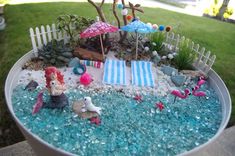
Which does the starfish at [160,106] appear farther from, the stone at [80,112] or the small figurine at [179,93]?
the stone at [80,112]

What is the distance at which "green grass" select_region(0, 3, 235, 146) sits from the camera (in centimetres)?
427

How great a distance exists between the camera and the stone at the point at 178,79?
133 inches

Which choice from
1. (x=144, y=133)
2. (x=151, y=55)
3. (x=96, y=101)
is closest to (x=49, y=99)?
(x=96, y=101)

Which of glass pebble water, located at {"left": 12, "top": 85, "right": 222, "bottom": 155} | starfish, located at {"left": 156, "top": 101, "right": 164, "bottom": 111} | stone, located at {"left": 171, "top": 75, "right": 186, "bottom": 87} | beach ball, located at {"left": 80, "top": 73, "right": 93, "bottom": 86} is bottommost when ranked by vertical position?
glass pebble water, located at {"left": 12, "top": 85, "right": 222, "bottom": 155}

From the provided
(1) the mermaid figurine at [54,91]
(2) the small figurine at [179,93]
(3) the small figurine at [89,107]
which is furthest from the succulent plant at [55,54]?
(2) the small figurine at [179,93]

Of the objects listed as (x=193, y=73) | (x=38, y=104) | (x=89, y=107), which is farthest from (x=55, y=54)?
(x=193, y=73)

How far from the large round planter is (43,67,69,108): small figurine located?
17.4 inches

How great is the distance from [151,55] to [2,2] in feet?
22.0

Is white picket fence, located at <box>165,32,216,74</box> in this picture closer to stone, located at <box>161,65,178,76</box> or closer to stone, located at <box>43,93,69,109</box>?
stone, located at <box>161,65,178,76</box>

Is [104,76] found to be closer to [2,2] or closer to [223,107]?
[223,107]

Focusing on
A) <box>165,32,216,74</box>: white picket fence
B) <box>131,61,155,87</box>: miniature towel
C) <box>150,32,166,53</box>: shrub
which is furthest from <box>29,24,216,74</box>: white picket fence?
<box>131,61,155,87</box>: miniature towel

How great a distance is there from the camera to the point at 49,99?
2.92 m

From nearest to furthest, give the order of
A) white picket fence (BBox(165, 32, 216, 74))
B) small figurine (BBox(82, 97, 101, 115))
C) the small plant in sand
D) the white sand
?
small figurine (BBox(82, 97, 101, 115)), the white sand, white picket fence (BBox(165, 32, 216, 74)), the small plant in sand

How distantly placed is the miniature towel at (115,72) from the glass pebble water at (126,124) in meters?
0.24
